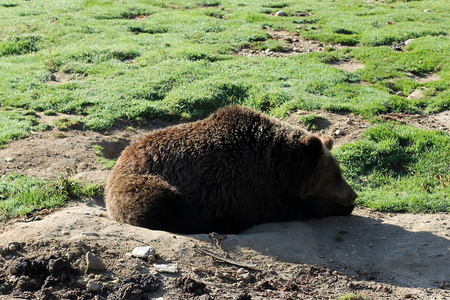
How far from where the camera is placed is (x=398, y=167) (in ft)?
26.2

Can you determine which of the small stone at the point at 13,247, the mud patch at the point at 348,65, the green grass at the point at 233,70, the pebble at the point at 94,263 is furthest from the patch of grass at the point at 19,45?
the pebble at the point at 94,263

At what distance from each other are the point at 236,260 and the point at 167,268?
2.58 ft

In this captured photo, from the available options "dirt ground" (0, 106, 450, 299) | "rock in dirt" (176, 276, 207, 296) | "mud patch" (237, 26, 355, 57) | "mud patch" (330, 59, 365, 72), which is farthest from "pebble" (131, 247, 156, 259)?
"mud patch" (237, 26, 355, 57)

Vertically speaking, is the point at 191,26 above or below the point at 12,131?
above

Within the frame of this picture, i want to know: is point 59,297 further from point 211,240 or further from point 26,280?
point 211,240

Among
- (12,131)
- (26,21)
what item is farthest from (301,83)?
(26,21)

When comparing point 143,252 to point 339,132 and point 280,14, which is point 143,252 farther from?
point 280,14

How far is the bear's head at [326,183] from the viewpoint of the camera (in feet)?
21.0

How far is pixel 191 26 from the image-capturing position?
15422 millimetres

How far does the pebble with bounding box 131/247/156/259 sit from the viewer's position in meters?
4.99

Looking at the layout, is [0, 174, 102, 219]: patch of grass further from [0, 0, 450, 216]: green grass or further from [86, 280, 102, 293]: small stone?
[86, 280, 102, 293]: small stone

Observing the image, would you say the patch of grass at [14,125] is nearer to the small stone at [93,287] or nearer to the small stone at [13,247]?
the small stone at [13,247]

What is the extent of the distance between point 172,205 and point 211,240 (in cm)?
64

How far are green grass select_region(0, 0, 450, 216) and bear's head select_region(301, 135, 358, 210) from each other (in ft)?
2.46
